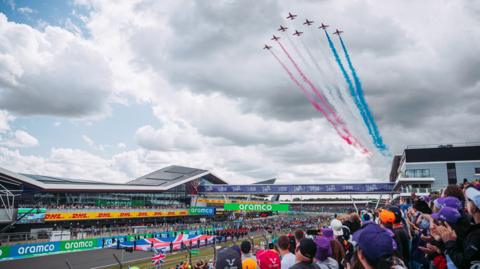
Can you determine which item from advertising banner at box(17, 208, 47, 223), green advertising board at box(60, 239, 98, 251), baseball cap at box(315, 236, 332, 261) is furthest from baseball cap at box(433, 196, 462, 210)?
advertising banner at box(17, 208, 47, 223)

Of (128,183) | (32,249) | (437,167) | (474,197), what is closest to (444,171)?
(437,167)

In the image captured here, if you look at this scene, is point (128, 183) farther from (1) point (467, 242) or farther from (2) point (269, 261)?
(1) point (467, 242)

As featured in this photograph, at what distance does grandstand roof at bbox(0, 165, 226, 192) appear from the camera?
42.5 metres

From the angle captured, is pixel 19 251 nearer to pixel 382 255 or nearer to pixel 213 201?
pixel 382 255

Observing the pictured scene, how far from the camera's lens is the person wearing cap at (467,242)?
11.3ft

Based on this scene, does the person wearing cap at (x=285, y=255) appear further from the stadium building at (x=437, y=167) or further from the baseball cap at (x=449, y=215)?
the stadium building at (x=437, y=167)

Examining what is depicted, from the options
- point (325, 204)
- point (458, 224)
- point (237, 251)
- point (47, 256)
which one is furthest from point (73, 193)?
point (325, 204)

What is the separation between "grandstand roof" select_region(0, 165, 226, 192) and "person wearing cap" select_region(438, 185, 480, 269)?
47.6m

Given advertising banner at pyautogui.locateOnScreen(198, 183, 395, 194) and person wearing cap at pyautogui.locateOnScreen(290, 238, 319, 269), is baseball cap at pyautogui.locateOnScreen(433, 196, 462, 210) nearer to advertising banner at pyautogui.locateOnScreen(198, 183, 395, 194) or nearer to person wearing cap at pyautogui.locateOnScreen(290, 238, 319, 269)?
person wearing cap at pyautogui.locateOnScreen(290, 238, 319, 269)

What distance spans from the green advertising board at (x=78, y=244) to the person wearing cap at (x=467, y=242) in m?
32.5

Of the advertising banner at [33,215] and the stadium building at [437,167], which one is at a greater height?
the stadium building at [437,167]

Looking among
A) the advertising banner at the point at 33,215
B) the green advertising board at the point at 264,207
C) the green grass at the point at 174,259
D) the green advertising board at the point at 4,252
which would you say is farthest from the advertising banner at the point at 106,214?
the green grass at the point at 174,259

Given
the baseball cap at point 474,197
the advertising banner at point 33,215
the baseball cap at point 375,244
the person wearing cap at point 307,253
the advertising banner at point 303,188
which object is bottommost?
the advertising banner at point 33,215

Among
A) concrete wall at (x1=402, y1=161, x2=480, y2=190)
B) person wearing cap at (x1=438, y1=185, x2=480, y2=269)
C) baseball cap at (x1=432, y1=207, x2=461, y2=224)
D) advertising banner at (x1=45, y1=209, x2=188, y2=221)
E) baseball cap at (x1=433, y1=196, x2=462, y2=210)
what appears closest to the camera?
person wearing cap at (x1=438, y1=185, x2=480, y2=269)
